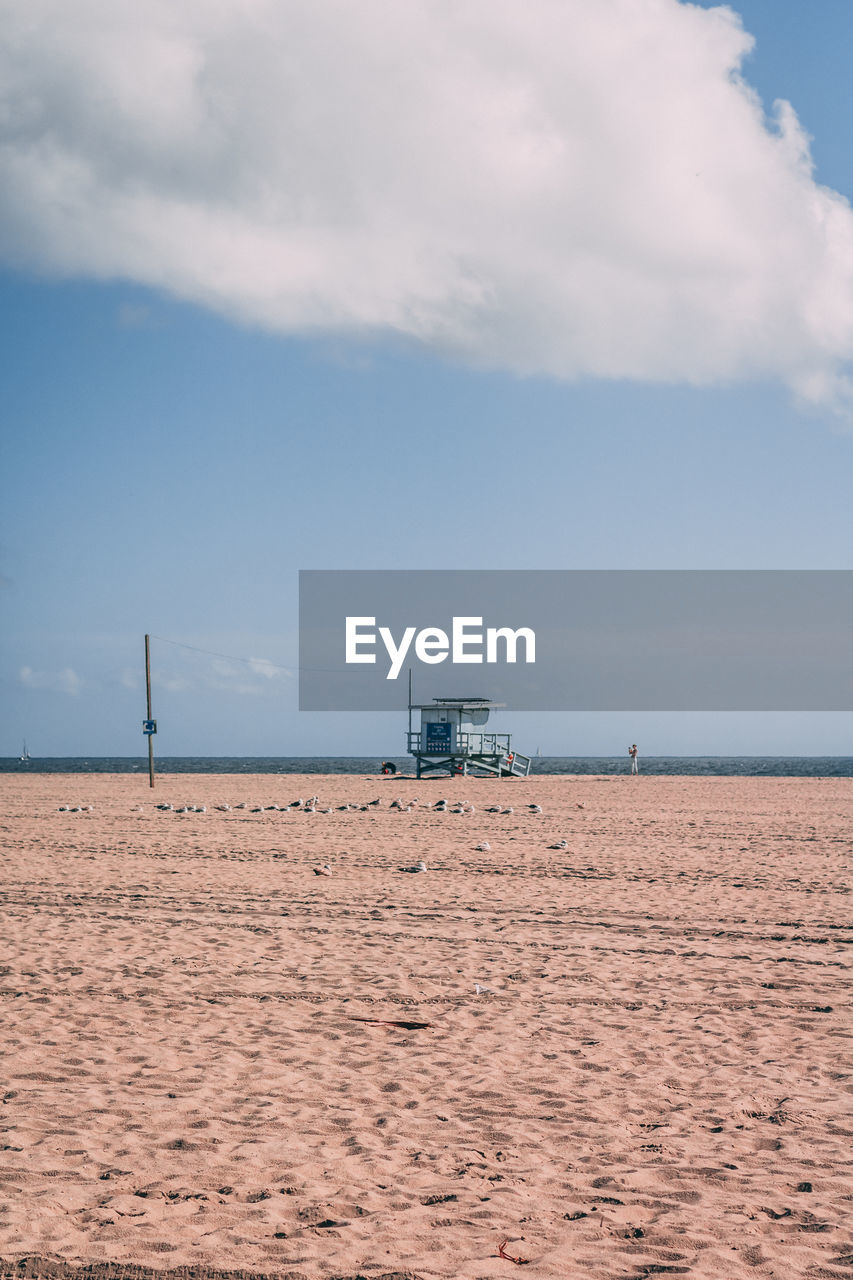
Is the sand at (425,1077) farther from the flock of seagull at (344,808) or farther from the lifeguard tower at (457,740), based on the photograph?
the lifeguard tower at (457,740)

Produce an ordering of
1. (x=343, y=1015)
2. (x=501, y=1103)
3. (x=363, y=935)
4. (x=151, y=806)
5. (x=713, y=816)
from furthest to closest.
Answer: (x=151, y=806)
(x=713, y=816)
(x=363, y=935)
(x=343, y=1015)
(x=501, y=1103)

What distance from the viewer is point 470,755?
145 feet

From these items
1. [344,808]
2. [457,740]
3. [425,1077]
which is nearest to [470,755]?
[457,740]

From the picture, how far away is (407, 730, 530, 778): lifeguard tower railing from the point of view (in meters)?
43.5

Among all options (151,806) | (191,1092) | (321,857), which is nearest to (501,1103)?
(191,1092)

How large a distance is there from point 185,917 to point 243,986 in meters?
2.93

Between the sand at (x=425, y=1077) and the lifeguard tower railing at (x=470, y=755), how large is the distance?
30308mm

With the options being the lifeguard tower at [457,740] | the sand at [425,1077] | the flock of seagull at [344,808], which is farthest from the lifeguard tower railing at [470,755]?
the sand at [425,1077]

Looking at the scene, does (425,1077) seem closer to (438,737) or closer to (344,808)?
(344,808)

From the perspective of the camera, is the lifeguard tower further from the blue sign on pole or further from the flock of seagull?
the flock of seagull

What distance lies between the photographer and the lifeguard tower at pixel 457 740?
43469 millimetres

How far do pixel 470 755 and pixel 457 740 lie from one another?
107cm

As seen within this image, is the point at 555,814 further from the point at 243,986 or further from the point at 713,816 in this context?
the point at 243,986

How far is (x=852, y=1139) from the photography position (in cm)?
495
